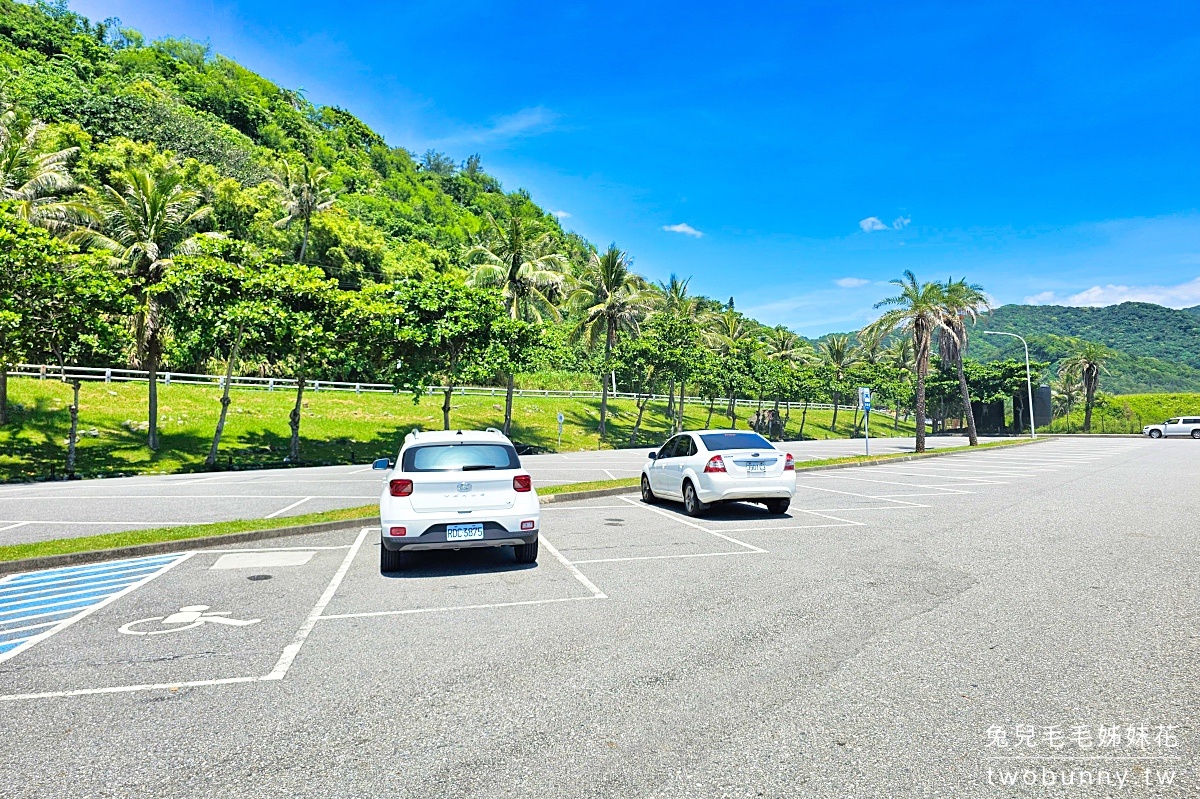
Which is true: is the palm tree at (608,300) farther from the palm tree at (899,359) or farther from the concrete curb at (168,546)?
the palm tree at (899,359)

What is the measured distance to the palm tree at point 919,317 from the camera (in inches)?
1459

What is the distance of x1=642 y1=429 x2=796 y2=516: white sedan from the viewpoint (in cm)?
1198

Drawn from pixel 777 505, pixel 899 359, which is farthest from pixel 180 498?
pixel 899 359

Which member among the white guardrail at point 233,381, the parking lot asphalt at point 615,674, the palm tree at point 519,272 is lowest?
the parking lot asphalt at point 615,674

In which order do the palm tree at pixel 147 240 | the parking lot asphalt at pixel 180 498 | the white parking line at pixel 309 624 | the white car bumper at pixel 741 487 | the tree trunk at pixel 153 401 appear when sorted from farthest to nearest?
the tree trunk at pixel 153 401
the palm tree at pixel 147 240
the parking lot asphalt at pixel 180 498
the white car bumper at pixel 741 487
the white parking line at pixel 309 624

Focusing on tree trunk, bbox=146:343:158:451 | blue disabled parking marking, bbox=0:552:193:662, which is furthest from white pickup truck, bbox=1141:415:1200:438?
tree trunk, bbox=146:343:158:451

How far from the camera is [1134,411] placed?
68188 mm

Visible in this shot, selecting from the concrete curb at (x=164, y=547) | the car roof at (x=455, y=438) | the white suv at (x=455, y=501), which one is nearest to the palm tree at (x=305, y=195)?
the concrete curb at (x=164, y=547)

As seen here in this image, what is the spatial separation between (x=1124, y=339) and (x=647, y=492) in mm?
149765

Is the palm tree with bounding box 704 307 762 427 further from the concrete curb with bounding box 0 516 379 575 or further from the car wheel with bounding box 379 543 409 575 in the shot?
the car wheel with bounding box 379 543 409 575

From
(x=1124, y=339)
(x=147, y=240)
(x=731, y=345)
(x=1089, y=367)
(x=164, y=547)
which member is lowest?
(x=164, y=547)

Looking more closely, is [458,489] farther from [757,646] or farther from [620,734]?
[620,734]

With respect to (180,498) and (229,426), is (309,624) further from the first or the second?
(229,426)

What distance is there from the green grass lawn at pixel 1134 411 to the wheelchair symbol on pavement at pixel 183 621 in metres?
78.2
